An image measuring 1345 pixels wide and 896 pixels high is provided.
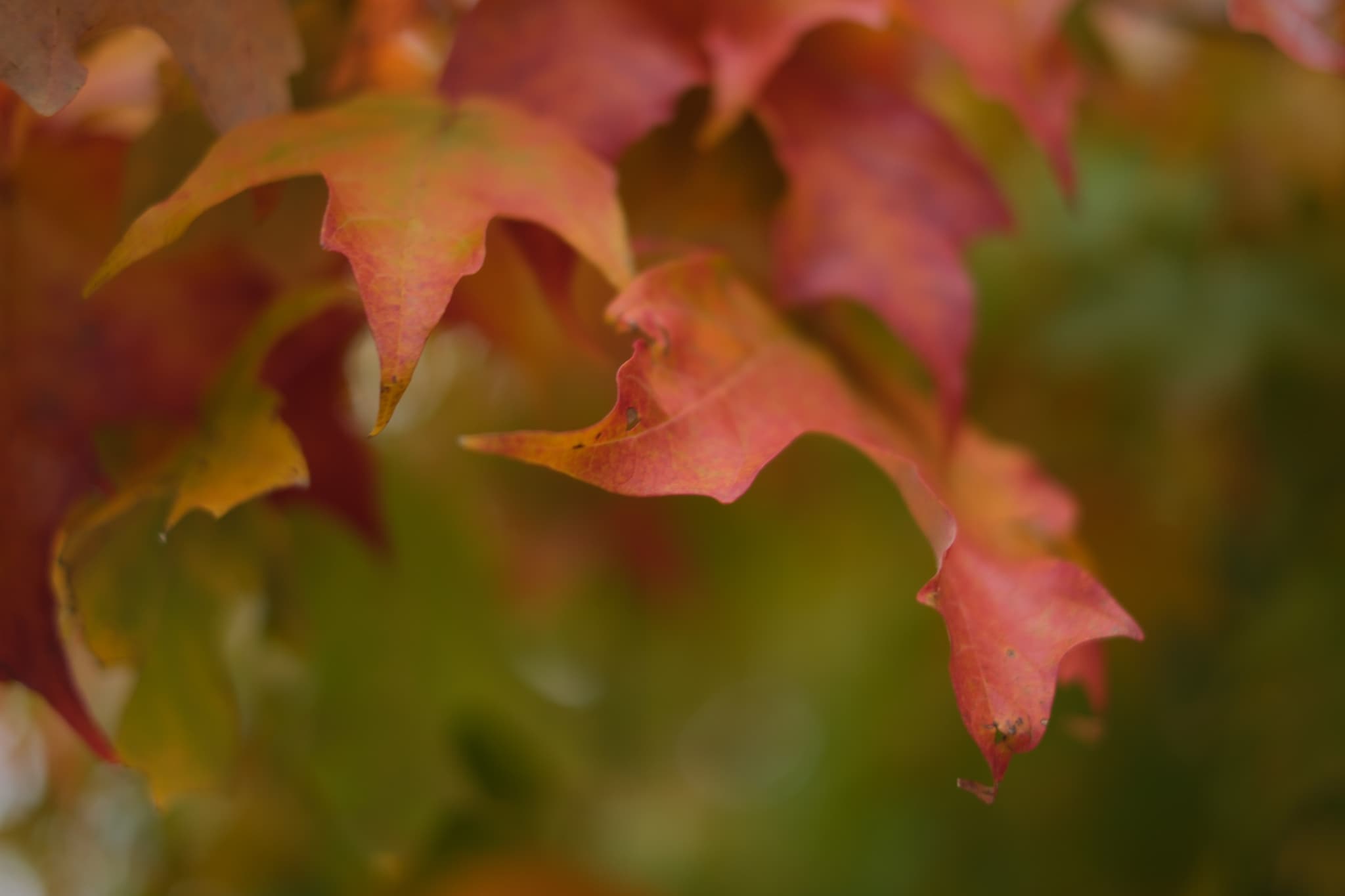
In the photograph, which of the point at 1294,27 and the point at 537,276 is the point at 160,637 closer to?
the point at 537,276

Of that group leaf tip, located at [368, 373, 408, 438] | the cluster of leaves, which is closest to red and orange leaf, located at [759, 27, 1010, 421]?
the cluster of leaves

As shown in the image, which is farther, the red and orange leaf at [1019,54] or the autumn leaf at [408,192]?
the red and orange leaf at [1019,54]

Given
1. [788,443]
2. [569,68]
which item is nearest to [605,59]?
[569,68]

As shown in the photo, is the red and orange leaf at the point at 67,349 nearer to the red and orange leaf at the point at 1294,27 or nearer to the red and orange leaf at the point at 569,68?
the red and orange leaf at the point at 569,68

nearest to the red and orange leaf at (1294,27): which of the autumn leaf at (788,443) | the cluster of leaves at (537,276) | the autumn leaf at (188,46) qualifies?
the cluster of leaves at (537,276)

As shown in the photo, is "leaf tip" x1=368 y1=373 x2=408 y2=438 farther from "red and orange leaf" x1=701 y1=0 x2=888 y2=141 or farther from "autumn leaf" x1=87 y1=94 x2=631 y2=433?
"red and orange leaf" x1=701 y1=0 x2=888 y2=141

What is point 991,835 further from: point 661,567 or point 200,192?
point 200,192

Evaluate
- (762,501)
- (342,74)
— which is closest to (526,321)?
(342,74)
